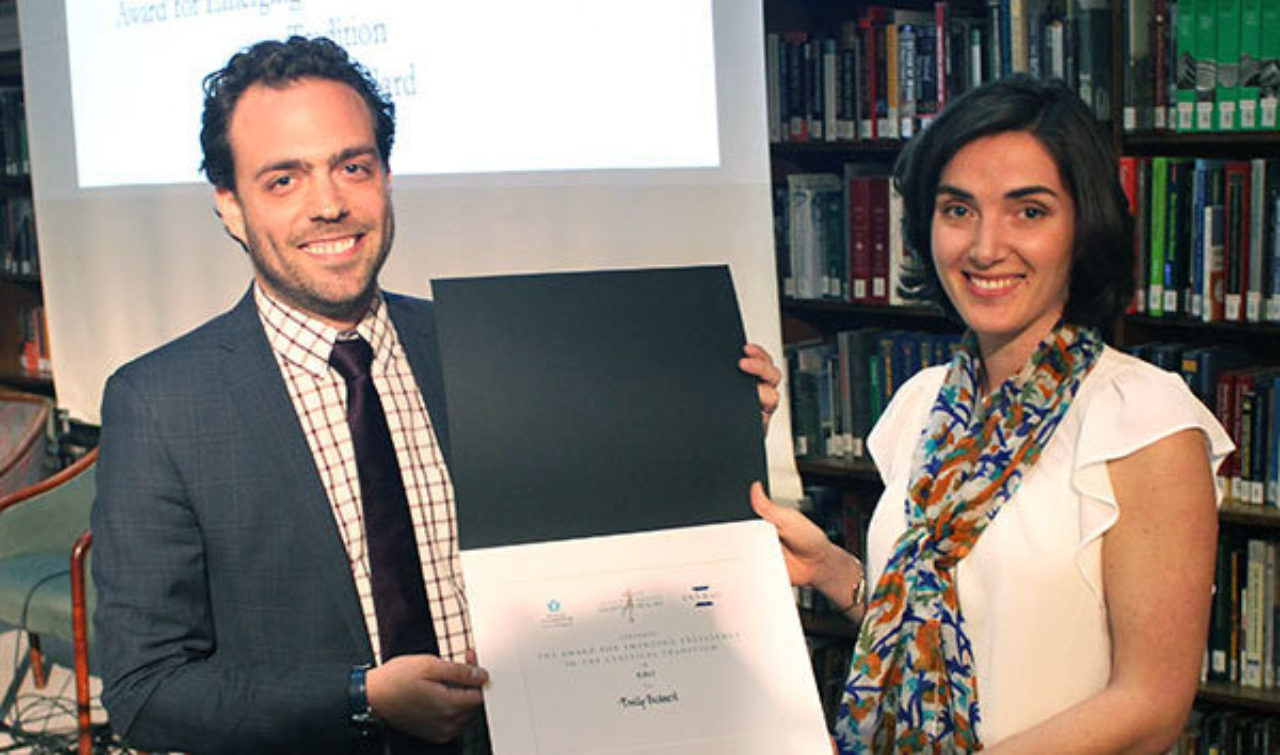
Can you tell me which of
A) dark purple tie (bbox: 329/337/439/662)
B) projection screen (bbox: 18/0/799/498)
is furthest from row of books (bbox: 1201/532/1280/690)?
dark purple tie (bbox: 329/337/439/662)

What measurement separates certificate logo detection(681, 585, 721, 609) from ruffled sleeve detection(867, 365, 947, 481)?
23.1 inches

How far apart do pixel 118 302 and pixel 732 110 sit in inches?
83.2

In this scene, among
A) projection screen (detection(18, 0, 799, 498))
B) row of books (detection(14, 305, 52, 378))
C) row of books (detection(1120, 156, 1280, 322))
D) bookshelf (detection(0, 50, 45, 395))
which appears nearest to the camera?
row of books (detection(1120, 156, 1280, 322))

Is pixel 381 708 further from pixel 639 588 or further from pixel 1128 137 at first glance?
pixel 1128 137

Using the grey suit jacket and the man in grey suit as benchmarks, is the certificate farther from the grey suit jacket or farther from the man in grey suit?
the grey suit jacket

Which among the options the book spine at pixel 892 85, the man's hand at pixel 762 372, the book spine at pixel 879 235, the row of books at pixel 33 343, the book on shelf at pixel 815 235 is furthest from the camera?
the row of books at pixel 33 343

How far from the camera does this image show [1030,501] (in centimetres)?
181

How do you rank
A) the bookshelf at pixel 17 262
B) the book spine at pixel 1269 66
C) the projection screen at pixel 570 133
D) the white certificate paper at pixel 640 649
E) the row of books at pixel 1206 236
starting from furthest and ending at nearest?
the bookshelf at pixel 17 262 < the projection screen at pixel 570 133 < the row of books at pixel 1206 236 < the book spine at pixel 1269 66 < the white certificate paper at pixel 640 649

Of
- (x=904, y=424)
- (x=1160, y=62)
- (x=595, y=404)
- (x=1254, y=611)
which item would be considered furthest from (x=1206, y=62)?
(x=595, y=404)

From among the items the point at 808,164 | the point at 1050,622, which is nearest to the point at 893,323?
the point at 808,164

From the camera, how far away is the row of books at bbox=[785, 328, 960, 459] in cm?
416

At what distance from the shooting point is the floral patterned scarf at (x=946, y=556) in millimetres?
1843

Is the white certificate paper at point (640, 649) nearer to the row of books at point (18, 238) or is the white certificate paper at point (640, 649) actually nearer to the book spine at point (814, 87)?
the book spine at point (814, 87)

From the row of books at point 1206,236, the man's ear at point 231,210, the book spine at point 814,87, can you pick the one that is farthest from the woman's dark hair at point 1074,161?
the book spine at point 814,87
